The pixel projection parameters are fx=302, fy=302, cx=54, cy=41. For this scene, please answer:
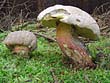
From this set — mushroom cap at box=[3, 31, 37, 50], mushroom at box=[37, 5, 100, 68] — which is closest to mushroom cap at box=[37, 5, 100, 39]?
mushroom at box=[37, 5, 100, 68]

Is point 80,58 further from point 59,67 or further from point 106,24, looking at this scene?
point 106,24

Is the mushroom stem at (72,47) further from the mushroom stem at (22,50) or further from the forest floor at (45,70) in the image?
the mushroom stem at (22,50)

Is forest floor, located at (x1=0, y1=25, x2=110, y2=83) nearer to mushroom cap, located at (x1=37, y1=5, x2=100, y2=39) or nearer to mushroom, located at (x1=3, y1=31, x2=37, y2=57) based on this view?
mushroom, located at (x1=3, y1=31, x2=37, y2=57)

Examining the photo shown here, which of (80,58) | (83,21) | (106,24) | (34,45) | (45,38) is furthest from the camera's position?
(106,24)

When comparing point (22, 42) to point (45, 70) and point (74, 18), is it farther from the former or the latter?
point (74, 18)

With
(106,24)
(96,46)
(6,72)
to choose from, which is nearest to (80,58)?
(6,72)

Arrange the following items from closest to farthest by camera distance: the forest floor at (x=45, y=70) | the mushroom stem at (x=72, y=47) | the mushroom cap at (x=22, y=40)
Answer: the forest floor at (x=45, y=70) < the mushroom stem at (x=72, y=47) < the mushroom cap at (x=22, y=40)

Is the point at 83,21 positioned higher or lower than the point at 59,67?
higher

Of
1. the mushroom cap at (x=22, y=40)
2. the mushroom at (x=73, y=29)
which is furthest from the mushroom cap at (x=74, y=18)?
the mushroom cap at (x=22, y=40)
